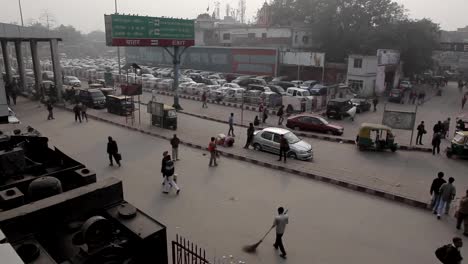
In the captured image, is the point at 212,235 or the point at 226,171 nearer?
the point at 212,235

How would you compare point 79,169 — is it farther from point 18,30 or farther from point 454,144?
point 18,30

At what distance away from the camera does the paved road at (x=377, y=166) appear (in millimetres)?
13189

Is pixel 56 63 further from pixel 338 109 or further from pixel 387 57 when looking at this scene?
pixel 387 57

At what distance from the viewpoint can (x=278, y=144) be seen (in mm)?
16250

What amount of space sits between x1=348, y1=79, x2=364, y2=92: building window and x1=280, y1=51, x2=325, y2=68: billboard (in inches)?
166

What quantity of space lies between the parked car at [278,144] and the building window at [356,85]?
2394cm

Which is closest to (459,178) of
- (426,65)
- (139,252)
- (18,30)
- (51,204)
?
(139,252)

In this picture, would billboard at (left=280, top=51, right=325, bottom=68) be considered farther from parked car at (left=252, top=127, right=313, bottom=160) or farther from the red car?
parked car at (left=252, top=127, right=313, bottom=160)

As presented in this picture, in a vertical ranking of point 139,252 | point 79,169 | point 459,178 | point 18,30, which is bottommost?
point 459,178

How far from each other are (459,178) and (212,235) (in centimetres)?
1083

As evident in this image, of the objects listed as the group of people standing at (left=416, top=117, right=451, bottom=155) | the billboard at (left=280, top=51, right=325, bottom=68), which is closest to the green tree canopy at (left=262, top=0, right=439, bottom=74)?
the billboard at (left=280, top=51, right=325, bottom=68)

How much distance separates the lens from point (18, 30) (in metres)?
25.0

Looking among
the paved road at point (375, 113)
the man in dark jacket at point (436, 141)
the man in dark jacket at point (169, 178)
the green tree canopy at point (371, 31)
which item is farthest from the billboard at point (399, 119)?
the green tree canopy at point (371, 31)

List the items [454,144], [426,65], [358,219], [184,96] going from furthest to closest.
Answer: [426,65] → [184,96] → [454,144] → [358,219]
